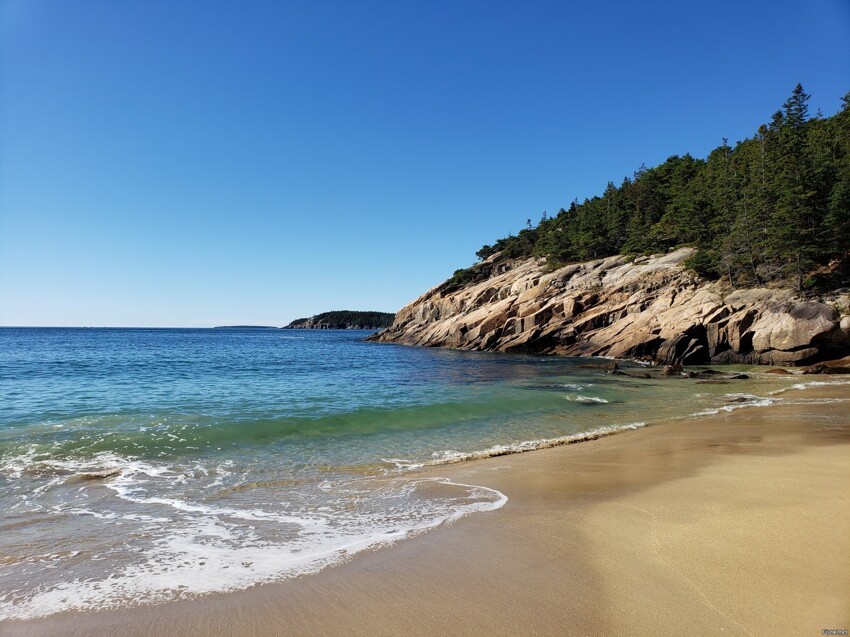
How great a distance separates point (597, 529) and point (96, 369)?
3890 centimetres

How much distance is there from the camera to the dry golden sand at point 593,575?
12.7ft

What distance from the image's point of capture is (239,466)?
34.0ft

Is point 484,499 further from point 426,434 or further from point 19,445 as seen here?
point 19,445

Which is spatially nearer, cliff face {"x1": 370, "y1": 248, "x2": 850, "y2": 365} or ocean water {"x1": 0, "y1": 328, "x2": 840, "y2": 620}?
ocean water {"x1": 0, "y1": 328, "x2": 840, "y2": 620}

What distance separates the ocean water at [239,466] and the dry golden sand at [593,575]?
1.59 feet

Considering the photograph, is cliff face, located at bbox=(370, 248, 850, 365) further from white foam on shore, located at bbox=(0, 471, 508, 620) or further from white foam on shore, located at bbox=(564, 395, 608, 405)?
white foam on shore, located at bbox=(0, 471, 508, 620)

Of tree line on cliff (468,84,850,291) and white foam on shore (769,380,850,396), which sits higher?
tree line on cliff (468,84,850,291)

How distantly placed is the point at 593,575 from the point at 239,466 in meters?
8.49

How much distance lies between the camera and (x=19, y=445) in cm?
1175

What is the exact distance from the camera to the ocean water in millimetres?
5309

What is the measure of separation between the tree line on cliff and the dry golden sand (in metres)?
39.7

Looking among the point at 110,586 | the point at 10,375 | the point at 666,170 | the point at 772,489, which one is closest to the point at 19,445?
the point at 110,586

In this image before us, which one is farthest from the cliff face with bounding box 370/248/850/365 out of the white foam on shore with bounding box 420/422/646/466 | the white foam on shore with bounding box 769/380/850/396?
the white foam on shore with bounding box 420/422/646/466

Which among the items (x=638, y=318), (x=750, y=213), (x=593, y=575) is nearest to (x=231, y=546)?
(x=593, y=575)
